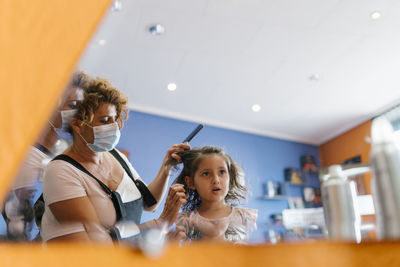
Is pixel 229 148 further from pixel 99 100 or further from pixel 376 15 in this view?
pixel 376 15

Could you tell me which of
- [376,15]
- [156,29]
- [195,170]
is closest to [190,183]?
[195,170]

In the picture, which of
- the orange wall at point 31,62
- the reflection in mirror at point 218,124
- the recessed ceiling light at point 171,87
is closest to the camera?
the orange wall at point 31,62

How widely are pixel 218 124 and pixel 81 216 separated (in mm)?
212

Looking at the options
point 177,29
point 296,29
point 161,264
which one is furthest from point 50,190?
point 296,29

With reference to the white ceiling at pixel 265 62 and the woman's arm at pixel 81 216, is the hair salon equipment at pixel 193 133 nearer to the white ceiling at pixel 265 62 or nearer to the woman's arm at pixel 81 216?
the white ceiling at pixel 265 62

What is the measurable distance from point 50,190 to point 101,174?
0.05 meters

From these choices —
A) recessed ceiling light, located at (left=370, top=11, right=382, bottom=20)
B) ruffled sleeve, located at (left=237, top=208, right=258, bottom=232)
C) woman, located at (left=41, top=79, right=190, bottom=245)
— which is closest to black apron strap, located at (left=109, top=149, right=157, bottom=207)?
woman, located at (left=41, top=79, right=190, bottom=245)

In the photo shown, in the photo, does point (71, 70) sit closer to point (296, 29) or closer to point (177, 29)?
point (177, 29)

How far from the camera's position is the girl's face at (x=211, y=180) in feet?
1.18

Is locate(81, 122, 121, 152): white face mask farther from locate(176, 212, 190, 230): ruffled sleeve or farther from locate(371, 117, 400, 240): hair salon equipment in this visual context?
locate(371, 117, 400, 240): hair salon equipment

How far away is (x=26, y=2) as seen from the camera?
0.24 m

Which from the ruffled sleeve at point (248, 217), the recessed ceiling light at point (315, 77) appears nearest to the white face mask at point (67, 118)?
the ruffled sleeve at point (248, 217)

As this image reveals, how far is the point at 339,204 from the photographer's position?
344 millimetres

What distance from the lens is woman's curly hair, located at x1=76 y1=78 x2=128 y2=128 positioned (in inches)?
13.3
